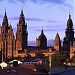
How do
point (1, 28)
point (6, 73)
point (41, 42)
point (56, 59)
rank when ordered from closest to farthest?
point (6, 73)
point (56, 59)
point (1, 28)
point (41, 42)

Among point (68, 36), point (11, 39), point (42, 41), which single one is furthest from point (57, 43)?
point (11, 39)

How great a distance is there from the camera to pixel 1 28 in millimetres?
134500

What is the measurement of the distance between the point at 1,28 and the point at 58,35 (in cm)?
2123

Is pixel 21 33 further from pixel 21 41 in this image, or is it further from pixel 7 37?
pixel 7 37

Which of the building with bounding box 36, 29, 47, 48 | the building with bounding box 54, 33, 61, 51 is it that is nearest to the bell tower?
the building with bounding box 54, 33, 61, 51

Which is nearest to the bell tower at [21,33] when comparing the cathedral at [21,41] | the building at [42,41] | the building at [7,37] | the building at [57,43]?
the cathedral at [21,41]

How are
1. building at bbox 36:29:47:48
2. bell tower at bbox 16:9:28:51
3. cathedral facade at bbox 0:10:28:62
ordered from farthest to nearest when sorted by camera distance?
building at bbox 36:29:47:48 < bell tower at bbox 16:9:28:51 < cathedral facade at bbox 0:10:28:62

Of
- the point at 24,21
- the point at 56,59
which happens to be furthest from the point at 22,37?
the point at 56,59

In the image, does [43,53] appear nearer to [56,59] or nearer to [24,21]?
[24,21]

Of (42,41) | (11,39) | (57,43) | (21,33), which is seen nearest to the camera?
(11,39)

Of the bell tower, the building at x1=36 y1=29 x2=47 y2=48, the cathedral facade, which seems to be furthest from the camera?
the building at x1=36 y1=29 x2=47 y2=48

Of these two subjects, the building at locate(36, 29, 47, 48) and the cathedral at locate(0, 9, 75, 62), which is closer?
the cathedral at locate(0, 9, 75, 62)

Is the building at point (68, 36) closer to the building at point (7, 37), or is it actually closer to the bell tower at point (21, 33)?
the bell tower at point (21, 33)

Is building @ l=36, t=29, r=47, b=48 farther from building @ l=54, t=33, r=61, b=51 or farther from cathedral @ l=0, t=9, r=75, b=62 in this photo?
building @ l=54, t=33, r=61, b=51
